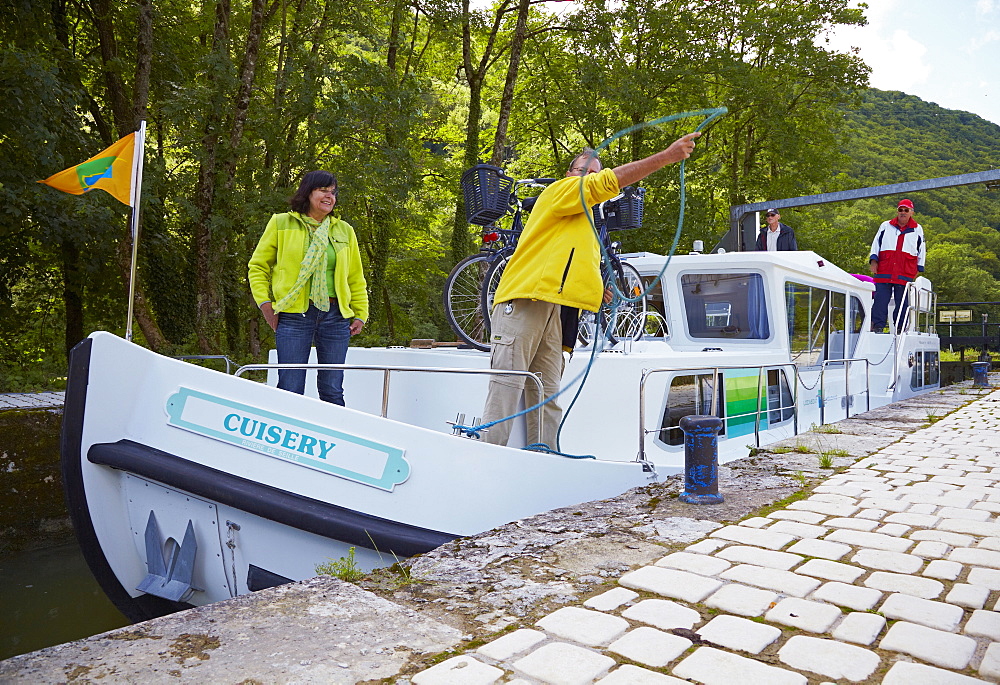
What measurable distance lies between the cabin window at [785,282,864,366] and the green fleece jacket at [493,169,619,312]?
3574 mm

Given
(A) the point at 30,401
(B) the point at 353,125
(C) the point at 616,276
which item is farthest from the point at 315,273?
(B) the point at 353,125

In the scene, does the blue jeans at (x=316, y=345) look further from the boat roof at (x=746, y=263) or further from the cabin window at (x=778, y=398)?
the cabin window at (x=778, y=398)

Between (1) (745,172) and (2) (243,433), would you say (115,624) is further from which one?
(1) (745,172)

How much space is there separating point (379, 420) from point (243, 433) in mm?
646

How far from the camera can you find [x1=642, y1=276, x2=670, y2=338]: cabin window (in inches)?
280

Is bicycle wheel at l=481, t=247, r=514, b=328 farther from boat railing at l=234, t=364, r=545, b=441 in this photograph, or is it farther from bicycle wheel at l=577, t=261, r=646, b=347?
boat railing at l=234, t=364, r=545, b=441

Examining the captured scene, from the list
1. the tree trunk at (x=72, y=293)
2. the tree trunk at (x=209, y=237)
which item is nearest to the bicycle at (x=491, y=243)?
the tree trunk at (x=209, y=237)

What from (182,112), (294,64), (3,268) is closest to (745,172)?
(294,64)

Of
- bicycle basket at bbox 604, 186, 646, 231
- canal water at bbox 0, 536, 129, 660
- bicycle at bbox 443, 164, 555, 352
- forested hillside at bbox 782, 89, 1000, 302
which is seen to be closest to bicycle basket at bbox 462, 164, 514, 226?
bicycle at bbox 443, 164, 555, 352

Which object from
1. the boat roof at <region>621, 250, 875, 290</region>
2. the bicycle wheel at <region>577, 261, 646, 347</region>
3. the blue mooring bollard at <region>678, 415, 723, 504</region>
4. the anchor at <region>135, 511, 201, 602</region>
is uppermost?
the boat roof at <region>621, 250, 875, 290</region>

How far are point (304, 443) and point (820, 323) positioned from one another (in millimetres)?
5843

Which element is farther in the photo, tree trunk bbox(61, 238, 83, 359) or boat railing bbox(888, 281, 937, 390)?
tree trunk bbox(61, 238, 83, 359)

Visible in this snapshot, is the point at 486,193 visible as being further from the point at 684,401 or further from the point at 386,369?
the point at 386,369

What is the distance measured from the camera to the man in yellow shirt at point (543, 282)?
3.84 metres
